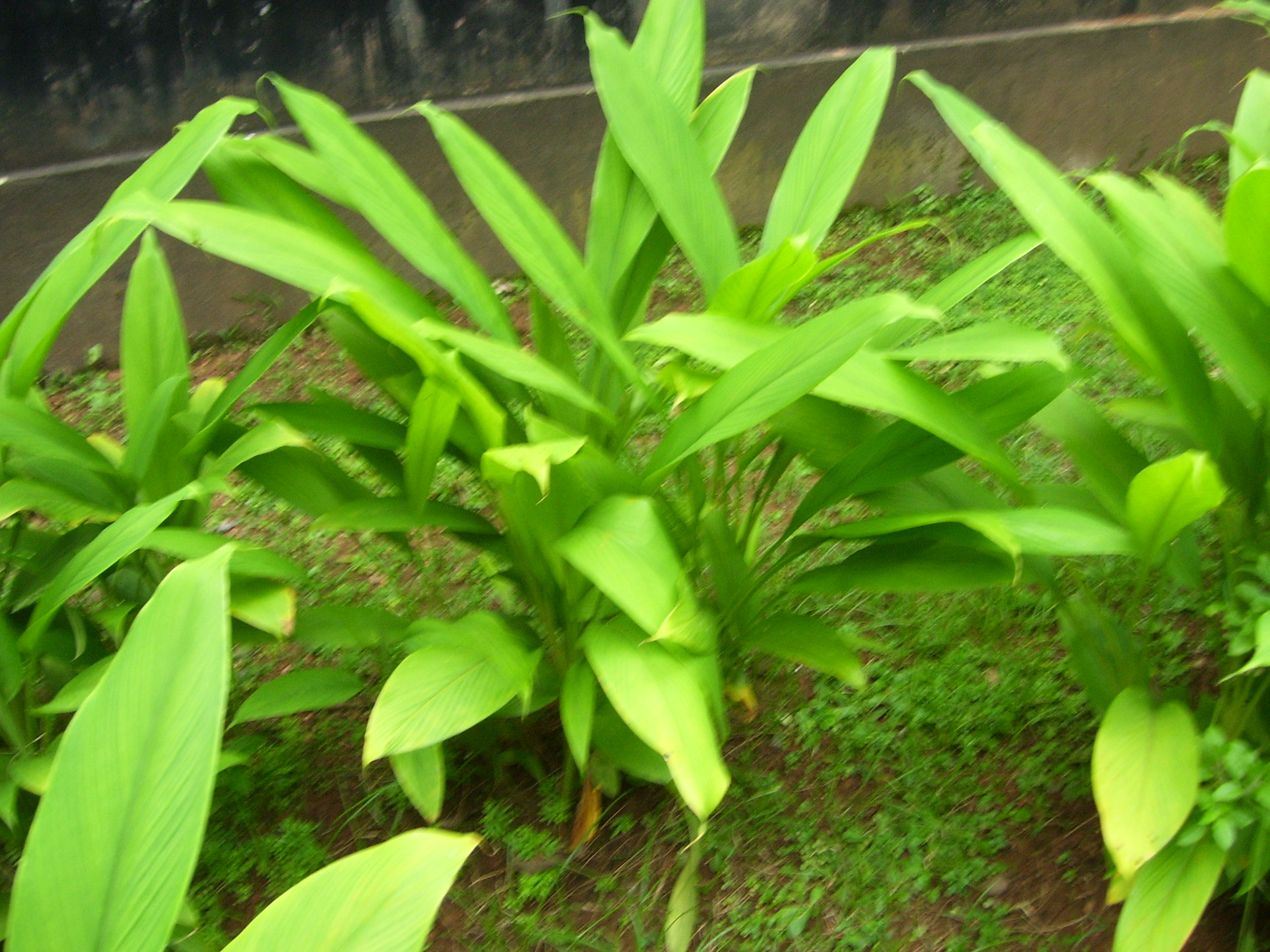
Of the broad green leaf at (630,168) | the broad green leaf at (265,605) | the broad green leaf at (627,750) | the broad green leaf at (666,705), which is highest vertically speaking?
the broad green leaf at (630,168)

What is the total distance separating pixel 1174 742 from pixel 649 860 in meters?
0.72

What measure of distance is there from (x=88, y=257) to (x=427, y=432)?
1.85 feet

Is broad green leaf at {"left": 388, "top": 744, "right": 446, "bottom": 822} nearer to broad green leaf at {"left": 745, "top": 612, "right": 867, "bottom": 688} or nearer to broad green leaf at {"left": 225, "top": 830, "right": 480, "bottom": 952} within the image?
broad green leaf at {"left": 745, "top": 612, "right": 867, "bottom": 688}

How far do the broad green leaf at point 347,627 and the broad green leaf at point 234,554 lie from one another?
15cm

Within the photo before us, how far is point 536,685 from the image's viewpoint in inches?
56.0

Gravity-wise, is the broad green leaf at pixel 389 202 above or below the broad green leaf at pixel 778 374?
above

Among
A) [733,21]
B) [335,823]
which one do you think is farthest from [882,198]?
[335,823]

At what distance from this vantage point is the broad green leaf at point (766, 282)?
125 cm

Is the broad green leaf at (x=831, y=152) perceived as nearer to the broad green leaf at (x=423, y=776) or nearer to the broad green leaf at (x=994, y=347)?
the broad green leaf at (x=994, y=347)

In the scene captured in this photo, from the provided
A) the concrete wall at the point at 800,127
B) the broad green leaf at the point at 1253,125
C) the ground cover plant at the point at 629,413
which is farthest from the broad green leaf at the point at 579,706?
the concrete wall at the point at 800,127

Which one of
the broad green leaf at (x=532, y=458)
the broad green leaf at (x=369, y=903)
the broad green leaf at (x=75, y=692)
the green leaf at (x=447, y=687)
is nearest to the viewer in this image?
the broad green leaf at (x=369, y=903)

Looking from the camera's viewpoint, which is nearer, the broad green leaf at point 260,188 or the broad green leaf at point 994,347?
the broad green leaf at point 994,347

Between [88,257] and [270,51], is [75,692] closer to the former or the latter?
[88,257]

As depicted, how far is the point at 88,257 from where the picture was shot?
1.38 m
